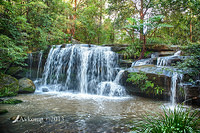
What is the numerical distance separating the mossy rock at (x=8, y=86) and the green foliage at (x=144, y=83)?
631 cm

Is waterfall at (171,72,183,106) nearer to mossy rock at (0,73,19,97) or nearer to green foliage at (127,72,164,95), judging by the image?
green foliage at (127,72,164,95)

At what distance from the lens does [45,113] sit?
426cm

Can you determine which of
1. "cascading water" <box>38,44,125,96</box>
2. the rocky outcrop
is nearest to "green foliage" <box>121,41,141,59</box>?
"cascading water" <box>38,44,125,96</box>

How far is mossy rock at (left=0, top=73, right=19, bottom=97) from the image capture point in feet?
23.0

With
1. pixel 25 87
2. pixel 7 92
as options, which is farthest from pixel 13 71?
pixel 7 92

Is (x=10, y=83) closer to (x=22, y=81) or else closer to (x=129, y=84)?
(x=22, y=81)

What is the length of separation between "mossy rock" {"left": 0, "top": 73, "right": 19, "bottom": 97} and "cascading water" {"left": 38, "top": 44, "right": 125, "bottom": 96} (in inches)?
76.7

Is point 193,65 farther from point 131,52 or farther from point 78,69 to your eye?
point 78,69

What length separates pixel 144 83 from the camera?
718 centimetres

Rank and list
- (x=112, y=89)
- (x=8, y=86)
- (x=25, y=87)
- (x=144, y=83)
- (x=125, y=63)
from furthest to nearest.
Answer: (x=125, y=63)
(x=25, y=87)
(x=112, y=89)
(x=8, y=86)
(x=144, y=83)

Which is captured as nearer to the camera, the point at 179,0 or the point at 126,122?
the point at 126,122

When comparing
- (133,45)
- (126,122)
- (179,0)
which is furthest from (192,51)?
(126,122)

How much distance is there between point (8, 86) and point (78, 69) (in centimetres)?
447

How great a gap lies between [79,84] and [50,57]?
3.74m
